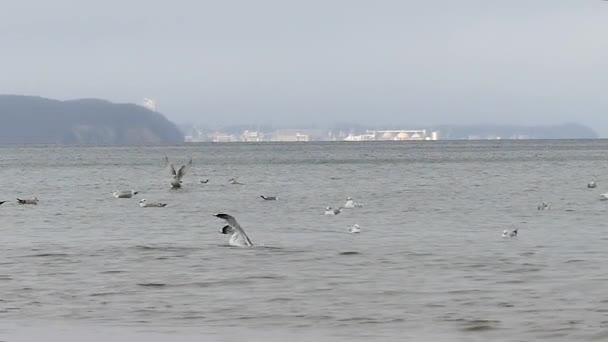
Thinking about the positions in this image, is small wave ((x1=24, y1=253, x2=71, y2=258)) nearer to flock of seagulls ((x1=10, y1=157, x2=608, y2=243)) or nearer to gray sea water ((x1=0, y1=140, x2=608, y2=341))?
gray sea water ((x1=0, y1=140, x2=608, y2=341))

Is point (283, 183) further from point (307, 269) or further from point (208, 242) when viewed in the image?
point (307, 269)

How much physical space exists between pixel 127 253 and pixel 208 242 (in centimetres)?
269

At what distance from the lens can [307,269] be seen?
20234mm

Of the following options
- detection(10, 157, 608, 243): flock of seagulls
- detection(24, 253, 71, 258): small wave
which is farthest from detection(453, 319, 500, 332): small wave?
detection(24, 253, 71, 258): small wave

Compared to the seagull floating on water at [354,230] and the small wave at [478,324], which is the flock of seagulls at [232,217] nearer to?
the seagull floating on water at [354,230]

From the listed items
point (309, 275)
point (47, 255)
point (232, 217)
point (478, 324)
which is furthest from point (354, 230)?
point (478, 324)

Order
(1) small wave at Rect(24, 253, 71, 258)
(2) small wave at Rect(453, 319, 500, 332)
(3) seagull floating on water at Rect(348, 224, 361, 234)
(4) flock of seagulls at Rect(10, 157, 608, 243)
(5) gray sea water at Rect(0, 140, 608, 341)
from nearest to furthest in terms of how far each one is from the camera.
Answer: (2) small wave at Rect(453, 319, 500, 332) < (5) gray sea water at Rect(0, 140, 608, 341) < (1) small wave at Rect(24, 253, 71, 258) < (4) flock of seagulls at Rect(10, 157, 608, 243) < (3) seagull floating on water at Rect(348, 224, 361, 234)

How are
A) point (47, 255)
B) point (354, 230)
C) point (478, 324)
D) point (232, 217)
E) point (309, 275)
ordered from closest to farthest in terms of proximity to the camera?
point (478, 324) < point (309, 275) < point (232, 217) < point (47, 255) < point (354, 230)

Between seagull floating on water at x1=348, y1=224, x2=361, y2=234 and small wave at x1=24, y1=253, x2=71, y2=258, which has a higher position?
seagull floating on water at x1=348, y1=224, x2=361, y2=234

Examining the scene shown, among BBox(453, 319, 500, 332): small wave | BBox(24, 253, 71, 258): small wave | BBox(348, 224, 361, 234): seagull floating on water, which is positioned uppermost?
BBox(453, 319, 500, 332): small wave

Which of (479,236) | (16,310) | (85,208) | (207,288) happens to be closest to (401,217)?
(479,236)

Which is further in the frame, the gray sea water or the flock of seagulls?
the flock of seagulls

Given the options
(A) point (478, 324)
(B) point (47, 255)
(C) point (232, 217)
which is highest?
(C) point (232, 217)

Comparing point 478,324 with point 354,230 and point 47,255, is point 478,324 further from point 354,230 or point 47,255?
point 354,230
